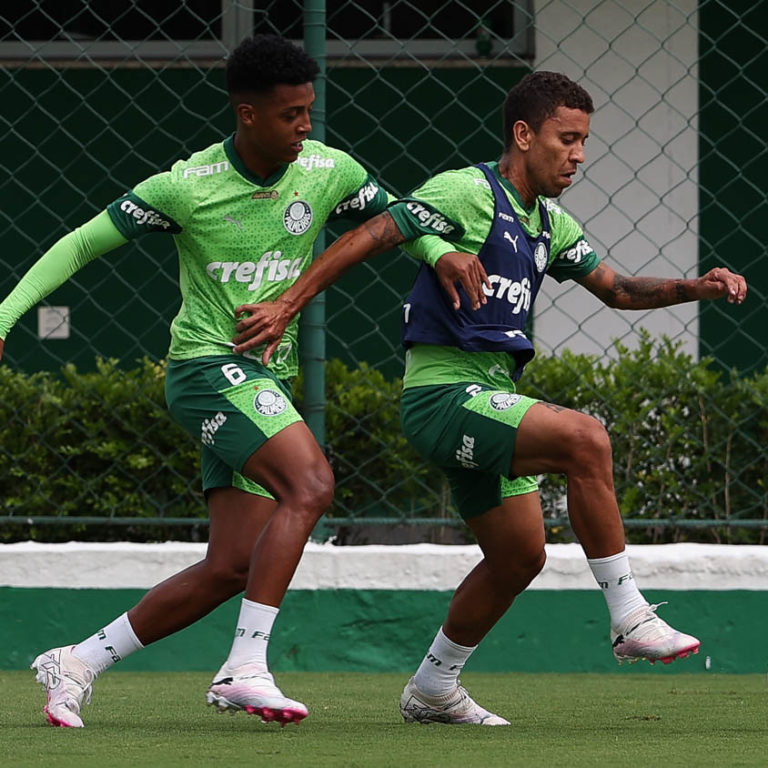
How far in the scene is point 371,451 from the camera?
6.16 metres

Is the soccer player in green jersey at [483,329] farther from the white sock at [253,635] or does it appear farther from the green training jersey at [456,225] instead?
the white sock at [253,635]

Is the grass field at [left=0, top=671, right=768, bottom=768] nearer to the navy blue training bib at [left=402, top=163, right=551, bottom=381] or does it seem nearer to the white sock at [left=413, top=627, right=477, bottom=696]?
the white sock at [left=413, top=627, right=477, bottom=696]

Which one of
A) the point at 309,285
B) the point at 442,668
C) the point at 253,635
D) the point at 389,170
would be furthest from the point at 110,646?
the point at 389,170

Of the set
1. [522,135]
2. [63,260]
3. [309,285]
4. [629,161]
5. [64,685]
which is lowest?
[64,685]

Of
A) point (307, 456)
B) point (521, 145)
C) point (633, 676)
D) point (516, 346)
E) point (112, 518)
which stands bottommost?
point (112, 518)

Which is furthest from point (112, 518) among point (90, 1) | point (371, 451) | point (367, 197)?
point (90, 1)

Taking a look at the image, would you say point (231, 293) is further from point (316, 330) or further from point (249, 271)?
point (316, 330)

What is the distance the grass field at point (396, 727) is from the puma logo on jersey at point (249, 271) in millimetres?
1238

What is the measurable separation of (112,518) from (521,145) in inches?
89.6

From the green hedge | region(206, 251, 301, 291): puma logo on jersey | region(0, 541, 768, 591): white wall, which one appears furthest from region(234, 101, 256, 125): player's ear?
region(0, 541, 768, 591): white wall

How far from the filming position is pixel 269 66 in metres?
4.34

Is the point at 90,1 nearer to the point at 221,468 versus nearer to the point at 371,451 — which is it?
the point at 371,451

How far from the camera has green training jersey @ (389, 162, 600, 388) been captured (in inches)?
175

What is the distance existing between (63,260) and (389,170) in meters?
3.57
